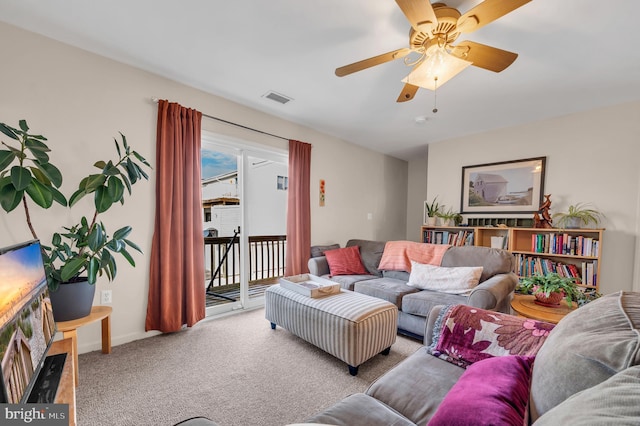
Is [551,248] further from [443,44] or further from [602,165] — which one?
[443,44]

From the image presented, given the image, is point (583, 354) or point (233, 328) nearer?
point (583, 354)

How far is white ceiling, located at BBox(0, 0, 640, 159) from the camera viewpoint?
1637 mm

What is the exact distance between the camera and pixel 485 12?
4.24 ft

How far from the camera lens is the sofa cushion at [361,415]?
35.2 inches

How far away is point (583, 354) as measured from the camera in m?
0.63

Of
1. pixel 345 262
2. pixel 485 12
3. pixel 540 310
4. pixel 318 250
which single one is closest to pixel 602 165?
pixel 540 310

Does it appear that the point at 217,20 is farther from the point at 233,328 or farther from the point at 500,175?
the point at 500,175

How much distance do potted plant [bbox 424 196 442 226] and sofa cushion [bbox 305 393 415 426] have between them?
3.51 m

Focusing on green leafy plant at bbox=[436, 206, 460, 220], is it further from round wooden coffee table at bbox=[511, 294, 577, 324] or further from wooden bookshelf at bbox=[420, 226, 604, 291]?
round wooden coffee table at bbox=[511, 294, 577, 324]

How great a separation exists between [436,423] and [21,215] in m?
2.80

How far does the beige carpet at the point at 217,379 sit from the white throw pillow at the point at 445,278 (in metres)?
0.59

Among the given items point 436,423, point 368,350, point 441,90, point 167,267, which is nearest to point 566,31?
point 441,90

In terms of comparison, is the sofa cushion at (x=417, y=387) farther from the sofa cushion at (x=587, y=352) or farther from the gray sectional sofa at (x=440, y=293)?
the gray sectional sofa at (x=440, y=293)

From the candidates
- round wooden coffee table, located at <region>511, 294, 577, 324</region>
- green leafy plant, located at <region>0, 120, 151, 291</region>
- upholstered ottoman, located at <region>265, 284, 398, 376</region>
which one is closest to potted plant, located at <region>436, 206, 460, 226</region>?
round wooden coffee table, located at <region>511, 294, 577, 324</region>
